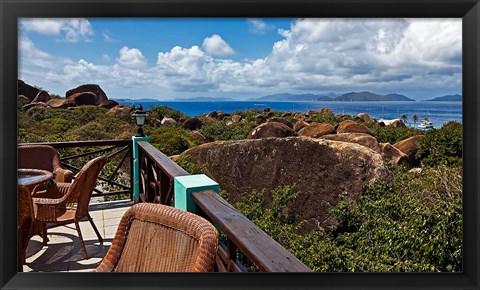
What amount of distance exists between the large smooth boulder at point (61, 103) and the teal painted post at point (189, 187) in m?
16.1

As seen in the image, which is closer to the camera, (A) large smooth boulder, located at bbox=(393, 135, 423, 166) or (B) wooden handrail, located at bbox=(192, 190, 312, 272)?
(B) wooden handrail, located at bbox=(192, 190, 312, 272)

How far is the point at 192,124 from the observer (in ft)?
48.2

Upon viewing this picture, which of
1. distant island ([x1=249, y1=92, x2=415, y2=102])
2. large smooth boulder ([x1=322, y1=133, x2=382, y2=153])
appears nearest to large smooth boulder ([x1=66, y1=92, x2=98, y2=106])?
distant island ([x1=249, y1=92, x2=415, y2=102])

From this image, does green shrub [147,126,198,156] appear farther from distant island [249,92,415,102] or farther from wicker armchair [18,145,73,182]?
wicker armchair [18,145,73,182]

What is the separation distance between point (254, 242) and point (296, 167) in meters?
4.68

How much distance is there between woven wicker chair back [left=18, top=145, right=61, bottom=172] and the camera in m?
3.15

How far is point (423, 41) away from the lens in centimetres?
335

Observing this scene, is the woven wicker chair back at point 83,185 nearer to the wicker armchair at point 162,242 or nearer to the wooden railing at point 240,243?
the wooden railing at point 240,243

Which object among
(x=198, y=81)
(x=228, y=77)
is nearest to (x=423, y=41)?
(x=228, y=77)

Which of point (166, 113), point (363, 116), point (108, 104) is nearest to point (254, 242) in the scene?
point (166, 113)

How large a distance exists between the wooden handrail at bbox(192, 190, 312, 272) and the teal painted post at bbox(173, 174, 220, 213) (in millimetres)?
199

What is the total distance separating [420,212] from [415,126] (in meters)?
12.4

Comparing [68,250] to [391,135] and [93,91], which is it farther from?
[93,91]
